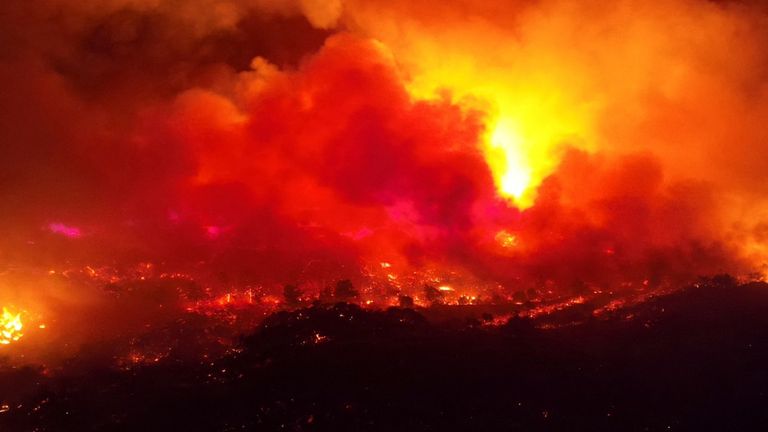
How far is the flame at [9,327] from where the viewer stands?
642 inches

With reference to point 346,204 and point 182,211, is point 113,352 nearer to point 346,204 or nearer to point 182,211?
point 182,211

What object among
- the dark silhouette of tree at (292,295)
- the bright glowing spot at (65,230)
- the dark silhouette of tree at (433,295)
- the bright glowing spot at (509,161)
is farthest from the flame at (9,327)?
the bright glowing spot at (509,161)

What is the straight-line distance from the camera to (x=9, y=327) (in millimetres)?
16719

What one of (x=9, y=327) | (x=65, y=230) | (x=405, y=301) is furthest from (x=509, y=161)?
(x=9, y=327)

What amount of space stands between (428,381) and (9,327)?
1249 centimetres

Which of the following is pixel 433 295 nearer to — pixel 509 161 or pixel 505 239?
pixel 505 239

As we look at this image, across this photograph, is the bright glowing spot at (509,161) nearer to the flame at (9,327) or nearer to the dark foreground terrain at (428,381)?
the dark foreground terrain at (428,381)

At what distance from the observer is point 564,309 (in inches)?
732

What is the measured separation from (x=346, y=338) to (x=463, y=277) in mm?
6764

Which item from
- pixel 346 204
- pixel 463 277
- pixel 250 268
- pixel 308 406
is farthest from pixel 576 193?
pixel 308 406

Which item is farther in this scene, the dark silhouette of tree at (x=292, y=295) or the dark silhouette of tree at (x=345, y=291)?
the dark silhouette of tree at (x=345, y=291)

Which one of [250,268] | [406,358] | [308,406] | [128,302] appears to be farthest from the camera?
[250,268]

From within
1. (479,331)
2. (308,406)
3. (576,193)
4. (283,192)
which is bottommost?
(308,406)

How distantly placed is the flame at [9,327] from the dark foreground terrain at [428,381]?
187 cm
